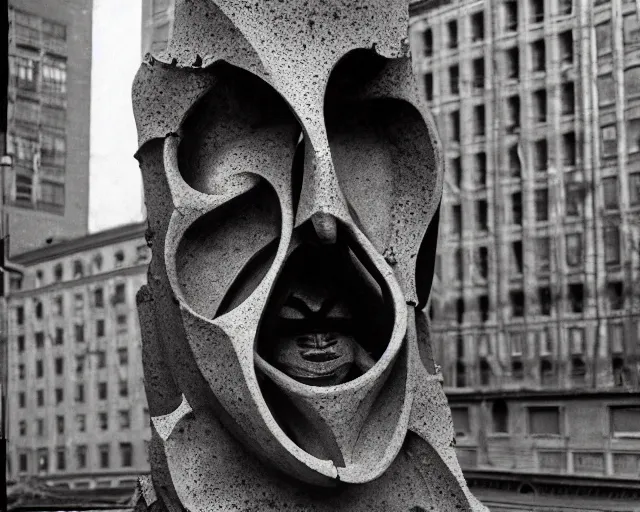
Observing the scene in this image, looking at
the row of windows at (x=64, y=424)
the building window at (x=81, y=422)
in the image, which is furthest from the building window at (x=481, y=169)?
the building window at (x=81, y=422)

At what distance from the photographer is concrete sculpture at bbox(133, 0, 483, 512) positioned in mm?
7074

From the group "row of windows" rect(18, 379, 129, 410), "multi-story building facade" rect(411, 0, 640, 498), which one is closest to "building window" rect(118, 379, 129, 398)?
"row of windows" rect(18, 379, 129, 410)

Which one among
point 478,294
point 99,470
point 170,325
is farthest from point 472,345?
point 170,325

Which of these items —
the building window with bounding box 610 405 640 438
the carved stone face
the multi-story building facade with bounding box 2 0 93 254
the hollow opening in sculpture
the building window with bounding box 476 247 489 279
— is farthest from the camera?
the multi-story building facade with bounding box 2 0 93 254

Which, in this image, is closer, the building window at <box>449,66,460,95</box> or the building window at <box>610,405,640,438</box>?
the building window at <box>610,405,640,438</box>

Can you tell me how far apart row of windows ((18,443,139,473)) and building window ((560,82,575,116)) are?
5221 mm

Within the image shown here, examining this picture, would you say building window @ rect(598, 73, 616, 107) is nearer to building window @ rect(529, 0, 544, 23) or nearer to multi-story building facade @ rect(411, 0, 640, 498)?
multi-story building facade @ rect(411, 0, 640, 498)

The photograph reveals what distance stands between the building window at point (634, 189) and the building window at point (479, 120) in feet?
5.19

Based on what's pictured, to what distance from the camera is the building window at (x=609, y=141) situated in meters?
11.1

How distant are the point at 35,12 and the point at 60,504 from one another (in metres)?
4.80

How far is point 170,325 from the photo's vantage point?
25.0ft

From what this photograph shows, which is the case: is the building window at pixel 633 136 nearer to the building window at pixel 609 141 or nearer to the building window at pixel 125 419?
the building window at pixel 609 141

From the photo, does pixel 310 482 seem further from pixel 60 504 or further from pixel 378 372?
pixel 60 504

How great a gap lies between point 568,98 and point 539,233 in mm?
1245
